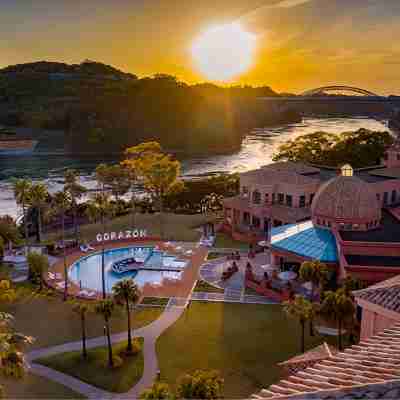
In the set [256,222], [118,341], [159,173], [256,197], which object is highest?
[159,173]

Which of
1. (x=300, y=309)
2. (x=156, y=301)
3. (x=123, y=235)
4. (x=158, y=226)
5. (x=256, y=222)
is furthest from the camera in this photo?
(x=158, y=226)

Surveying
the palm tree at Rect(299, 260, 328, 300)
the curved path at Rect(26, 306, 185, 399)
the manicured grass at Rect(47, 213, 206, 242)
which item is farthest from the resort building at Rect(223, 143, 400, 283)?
the curved path at Rect(26, 306, 185, 399)

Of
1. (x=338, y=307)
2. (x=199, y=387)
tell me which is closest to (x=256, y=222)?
(x=338, y=307)

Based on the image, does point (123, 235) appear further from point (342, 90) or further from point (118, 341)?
point (342, 90)

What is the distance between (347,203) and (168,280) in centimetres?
1678

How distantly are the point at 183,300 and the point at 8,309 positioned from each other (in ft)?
42.0

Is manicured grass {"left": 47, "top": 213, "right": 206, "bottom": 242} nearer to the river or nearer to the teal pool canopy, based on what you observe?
the teal pool canopy

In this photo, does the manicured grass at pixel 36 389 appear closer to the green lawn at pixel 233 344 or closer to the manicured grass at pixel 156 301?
the green lawn at pixel 233 344

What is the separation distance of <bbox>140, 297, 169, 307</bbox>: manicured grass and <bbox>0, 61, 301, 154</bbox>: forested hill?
102 meters

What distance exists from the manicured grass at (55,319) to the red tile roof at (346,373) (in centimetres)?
2218

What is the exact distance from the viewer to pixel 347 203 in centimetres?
4041

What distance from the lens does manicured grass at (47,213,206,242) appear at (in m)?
53.2

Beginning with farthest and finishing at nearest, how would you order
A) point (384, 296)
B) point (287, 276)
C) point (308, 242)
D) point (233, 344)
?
point (308, 242)
point (287, 276)
point (233, 344)
point (384, 296)

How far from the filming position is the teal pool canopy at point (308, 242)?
37094 millimetres
